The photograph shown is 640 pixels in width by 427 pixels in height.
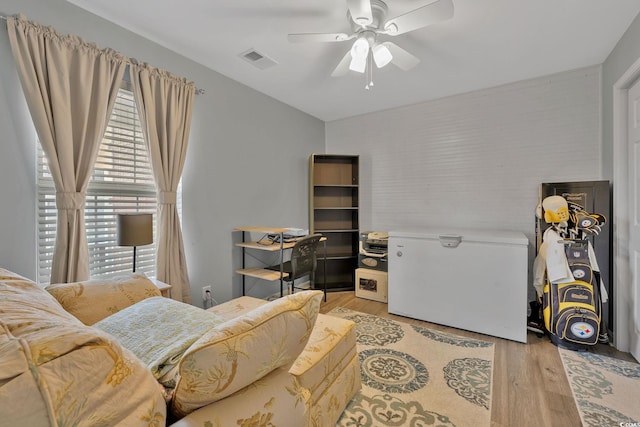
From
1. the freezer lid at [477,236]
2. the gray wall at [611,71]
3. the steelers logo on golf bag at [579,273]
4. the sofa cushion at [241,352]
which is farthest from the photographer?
the freezer lid at [477,236]

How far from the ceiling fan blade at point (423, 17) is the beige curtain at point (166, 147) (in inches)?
68.5

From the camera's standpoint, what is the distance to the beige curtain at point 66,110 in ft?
5.22

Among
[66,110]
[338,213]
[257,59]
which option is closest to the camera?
[66,110]

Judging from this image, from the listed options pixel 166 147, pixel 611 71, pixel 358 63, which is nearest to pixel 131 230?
pixel 166 147

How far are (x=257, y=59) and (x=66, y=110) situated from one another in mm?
1473

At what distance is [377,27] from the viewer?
1849 mm

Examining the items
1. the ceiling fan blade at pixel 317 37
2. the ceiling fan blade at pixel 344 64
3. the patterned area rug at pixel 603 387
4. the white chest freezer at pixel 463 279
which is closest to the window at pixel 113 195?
the ceiling fan blade at pixel 317 37

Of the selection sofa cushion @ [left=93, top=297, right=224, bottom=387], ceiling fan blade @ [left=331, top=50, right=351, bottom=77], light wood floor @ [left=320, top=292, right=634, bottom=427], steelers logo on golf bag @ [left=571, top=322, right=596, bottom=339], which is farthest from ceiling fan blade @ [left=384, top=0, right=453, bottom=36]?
steelers logo on golf bag @ [left=571, top=322, right=596, bottom=339]

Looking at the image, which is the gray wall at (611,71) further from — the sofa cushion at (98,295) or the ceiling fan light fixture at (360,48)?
the sofa cushion at (98,295)

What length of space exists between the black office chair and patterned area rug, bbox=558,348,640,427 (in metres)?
2.18

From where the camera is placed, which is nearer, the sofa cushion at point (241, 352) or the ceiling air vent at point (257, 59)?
the sofa cushion at point (241, 352)

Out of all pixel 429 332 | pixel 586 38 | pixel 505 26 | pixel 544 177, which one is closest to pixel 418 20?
pixel 505 26

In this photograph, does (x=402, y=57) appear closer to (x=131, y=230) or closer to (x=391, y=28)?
(x=391, y=28)

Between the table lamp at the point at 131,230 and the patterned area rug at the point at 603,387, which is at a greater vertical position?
the table lamp at the point at 131,230
